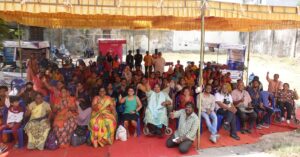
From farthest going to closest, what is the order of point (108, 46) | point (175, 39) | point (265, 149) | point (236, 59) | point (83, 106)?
point (175, 39) → point (108, 46) → point (236, 59) → point (83, 106) → point (265, 149)

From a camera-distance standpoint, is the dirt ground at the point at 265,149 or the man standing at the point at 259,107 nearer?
the dirt ground at the point at 265,149

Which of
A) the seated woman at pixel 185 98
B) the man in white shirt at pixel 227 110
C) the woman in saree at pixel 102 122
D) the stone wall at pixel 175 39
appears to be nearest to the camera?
the woman in saree at pixel 102 122

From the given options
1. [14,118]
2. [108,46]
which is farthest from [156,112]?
[108,46]

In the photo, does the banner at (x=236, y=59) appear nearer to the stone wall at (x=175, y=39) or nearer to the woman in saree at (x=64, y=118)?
the woman in saree at (x=64, y=118)

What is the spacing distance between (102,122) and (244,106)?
10.9ft

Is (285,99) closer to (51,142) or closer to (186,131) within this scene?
(186,131)

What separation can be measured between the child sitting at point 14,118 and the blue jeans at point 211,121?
3703mm

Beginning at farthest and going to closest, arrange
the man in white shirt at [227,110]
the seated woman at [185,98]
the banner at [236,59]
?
the banner at [236,59]
the seated woman at [185,98]
the man in white shirt at [227,110]

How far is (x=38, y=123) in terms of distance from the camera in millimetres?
5695

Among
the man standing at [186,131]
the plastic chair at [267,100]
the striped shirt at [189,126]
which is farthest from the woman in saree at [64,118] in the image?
the plastic chair at [267,100]

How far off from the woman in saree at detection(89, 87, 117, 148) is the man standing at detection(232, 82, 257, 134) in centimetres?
285

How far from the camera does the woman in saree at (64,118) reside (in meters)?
5.76

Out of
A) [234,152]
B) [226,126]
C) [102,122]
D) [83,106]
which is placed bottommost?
[234,152]

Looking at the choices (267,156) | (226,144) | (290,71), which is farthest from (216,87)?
(290,71)
